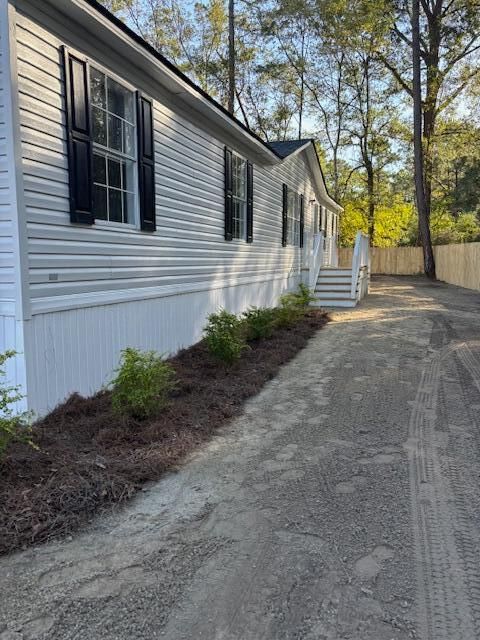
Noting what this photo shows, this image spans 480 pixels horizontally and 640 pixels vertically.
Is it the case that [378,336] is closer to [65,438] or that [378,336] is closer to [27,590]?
[65,438]

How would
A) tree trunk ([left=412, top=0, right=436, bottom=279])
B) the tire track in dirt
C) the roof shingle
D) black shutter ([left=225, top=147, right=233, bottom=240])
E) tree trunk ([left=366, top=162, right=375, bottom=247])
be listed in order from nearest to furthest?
the tire track in dirt → black shutter ([left=225, top=147, right=233, bottom=240]) → the roof shingle → tree trunk ([left=412, top=0, right=436, bottom=279]) → tree trunk ([left=366, top=162, right=375, bottom=247])

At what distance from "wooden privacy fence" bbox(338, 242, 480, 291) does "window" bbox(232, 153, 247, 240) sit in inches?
445

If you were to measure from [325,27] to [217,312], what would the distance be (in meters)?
25.8

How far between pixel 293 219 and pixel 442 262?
12.2 metres

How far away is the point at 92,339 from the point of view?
4809 mm

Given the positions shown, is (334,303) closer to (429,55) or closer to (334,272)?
(334,272)

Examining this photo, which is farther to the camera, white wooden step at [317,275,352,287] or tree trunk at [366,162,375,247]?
tree trunk at [366,162,375,247]

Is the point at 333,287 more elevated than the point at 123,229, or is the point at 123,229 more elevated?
the point at 123,229

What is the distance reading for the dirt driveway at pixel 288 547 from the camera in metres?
2.06

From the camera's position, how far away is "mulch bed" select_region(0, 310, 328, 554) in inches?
110

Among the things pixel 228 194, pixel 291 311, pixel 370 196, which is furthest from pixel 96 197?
pixel 370 196

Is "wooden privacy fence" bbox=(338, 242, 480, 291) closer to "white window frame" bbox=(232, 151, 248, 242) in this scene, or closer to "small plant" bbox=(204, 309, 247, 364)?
"white window frame" bbox=(232, 151, 248, 242)

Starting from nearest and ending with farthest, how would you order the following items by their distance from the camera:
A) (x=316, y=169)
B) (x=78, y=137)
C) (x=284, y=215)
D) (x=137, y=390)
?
(x=137, y=390) → (x=78, y=137) → (x=284, y=215) → (x=316, y=169)

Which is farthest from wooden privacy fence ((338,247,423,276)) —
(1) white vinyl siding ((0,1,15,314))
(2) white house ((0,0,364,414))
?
(1) white vinyl siding ((0,1,15,314))
